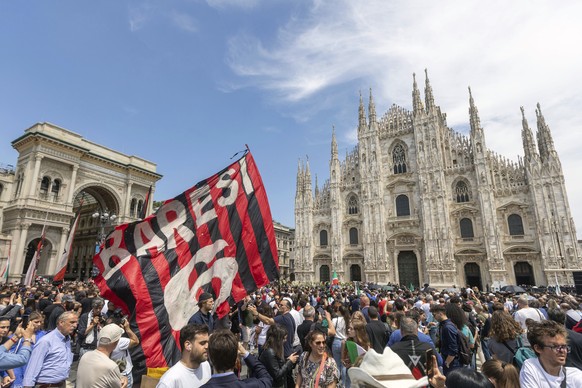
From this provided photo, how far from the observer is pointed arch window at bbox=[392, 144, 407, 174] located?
33.3 metres

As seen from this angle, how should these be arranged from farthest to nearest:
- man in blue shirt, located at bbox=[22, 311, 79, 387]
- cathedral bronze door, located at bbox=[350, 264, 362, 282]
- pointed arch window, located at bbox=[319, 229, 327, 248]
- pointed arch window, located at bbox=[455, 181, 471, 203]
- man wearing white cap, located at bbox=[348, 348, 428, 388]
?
1. pointed arch window, located at bbox=[319, 229, 327, 248]
2. cathedral bronze door, located at bbox=[350, 264, 362, 282]
3. pointed arch window, located at bbox=[455, 181, 471, 203]
4. man in blue shirt, located at bbox=[22, 311, 79, 387]
5. man wearing white cap, located at bbox=[348, 348, 428, 388]

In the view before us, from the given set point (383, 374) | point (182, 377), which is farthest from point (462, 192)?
point (182, 377)

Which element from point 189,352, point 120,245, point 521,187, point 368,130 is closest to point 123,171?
point 368,130

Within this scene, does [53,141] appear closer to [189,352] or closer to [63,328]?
[63,328]

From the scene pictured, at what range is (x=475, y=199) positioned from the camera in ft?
93.9

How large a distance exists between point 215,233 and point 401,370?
3.84 metres

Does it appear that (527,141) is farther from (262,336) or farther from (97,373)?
(97,373)

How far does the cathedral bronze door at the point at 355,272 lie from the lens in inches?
1294

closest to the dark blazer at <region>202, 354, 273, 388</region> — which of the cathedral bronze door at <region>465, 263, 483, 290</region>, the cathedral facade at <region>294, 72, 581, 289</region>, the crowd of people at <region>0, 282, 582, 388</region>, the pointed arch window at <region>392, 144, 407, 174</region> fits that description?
the crowd of people at <region>0, 282, 582, 388</region>

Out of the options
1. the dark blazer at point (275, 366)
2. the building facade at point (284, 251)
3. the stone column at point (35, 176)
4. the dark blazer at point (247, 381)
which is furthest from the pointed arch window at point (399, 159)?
the stone column at point (35, 176)

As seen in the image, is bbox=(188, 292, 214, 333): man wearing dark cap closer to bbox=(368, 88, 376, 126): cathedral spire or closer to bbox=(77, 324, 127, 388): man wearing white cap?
bbox=(77, 324, 127, 388): man wearing white cap

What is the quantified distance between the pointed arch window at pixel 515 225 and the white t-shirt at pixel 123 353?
31.7 m

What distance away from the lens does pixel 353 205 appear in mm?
35062

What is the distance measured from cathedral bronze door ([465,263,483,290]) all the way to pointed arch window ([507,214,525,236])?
4.33 metres
